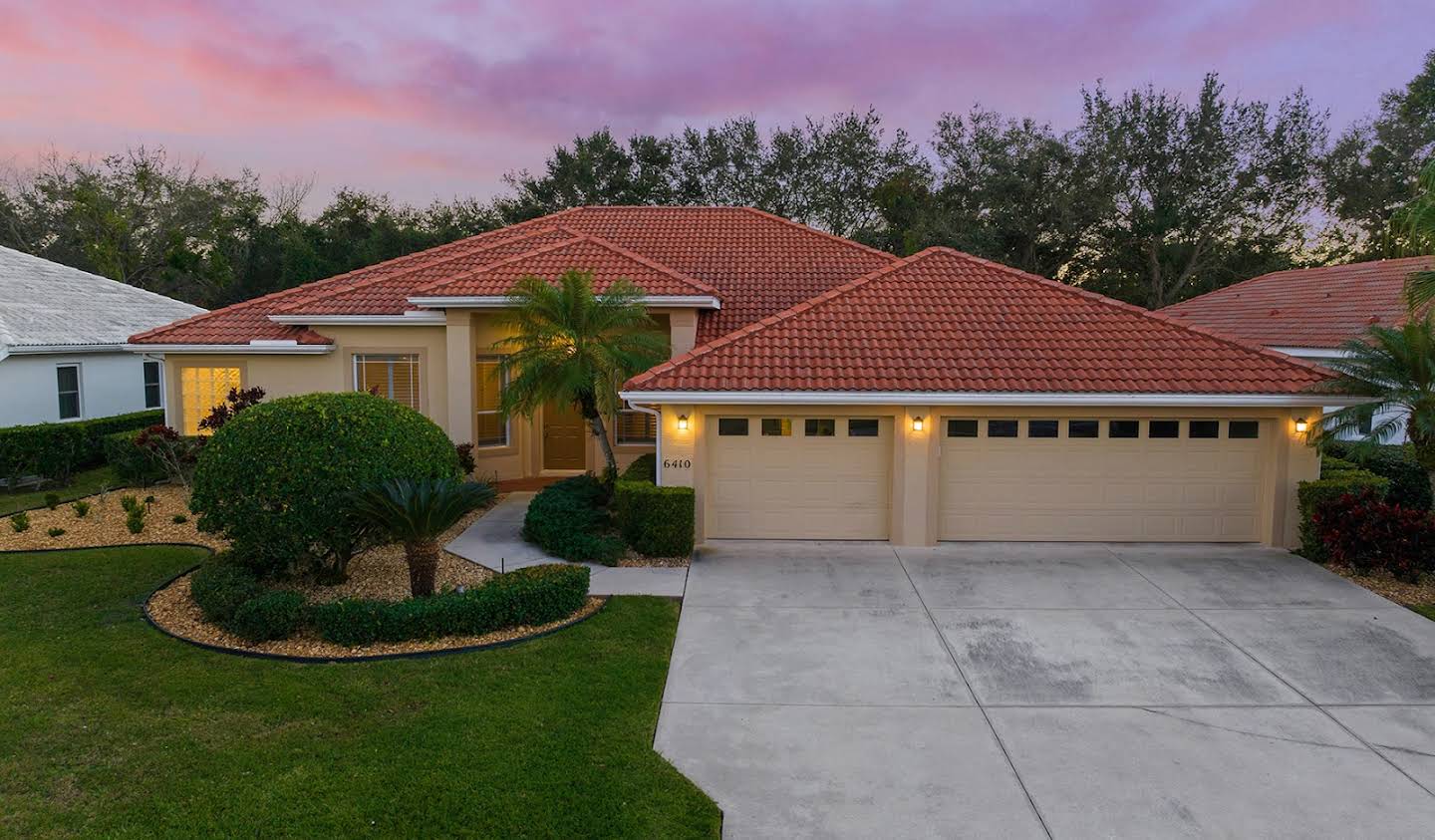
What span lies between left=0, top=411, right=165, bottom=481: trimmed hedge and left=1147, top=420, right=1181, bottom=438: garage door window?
19757 millimetres

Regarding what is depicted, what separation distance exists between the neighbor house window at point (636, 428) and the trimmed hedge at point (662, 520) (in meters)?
4.60

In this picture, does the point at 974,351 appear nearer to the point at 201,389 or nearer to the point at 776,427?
the point at 776,427

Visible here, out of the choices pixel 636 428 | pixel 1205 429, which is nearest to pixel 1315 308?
pixel 1205 429

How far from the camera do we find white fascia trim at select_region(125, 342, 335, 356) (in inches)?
588

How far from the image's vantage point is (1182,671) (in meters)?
7.39

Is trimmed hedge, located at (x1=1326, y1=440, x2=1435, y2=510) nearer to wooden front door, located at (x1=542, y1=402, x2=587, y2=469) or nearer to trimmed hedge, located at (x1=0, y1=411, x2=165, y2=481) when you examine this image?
wooden front door, located at (x1=542, y1=402, x2=587, y2=469)

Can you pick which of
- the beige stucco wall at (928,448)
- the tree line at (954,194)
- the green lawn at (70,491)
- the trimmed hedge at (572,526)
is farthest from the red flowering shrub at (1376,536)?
the tree line at (954,194)

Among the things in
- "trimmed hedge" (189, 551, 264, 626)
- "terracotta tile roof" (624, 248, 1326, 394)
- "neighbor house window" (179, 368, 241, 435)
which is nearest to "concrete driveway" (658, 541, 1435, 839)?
"terracotta tile roof" (624, 248, 1326, 394)

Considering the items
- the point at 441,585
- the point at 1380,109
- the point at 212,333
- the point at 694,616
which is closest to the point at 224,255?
the point at 212,333

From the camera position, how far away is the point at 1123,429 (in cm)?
1165

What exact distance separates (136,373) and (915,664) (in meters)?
21.8

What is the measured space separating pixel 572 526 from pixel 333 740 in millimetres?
5448

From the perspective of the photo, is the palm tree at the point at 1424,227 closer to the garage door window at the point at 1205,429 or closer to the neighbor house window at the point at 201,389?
the garage door window at the point at 1205,429

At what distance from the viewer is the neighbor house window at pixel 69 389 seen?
60.7ft
